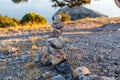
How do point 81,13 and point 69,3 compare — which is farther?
point 81,13

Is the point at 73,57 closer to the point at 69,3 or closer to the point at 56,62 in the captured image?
the point at 56,62

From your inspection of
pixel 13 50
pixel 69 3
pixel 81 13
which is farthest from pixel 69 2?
pixel 13 50

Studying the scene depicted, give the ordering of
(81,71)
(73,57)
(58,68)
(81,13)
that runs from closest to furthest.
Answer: (81,71), (58,68), (73,57), (81,13)

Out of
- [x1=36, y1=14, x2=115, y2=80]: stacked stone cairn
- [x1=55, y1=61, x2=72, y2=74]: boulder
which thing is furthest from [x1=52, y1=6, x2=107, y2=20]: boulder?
[x1=55, y1=61, x2=72, y2=74]: boulder

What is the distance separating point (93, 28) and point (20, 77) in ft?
26.4

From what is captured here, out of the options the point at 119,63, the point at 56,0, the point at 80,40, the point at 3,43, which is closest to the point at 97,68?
the point at 119,63

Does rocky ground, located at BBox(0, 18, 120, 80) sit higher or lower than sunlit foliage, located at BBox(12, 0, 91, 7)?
lower

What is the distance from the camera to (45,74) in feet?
25.6

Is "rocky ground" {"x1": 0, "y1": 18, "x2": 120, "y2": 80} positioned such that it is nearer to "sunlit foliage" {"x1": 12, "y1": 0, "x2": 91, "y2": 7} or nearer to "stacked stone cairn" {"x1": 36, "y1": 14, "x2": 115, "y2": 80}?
"stacked stone cairn" {"x1": 36, "y1": 14, "x2": 115, "y2": 80}

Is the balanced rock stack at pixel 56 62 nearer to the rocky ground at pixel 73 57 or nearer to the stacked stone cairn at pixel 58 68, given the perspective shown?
the stacked stone cairn at pixel 58 68

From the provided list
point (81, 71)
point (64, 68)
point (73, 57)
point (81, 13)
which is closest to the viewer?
point (81, 71)

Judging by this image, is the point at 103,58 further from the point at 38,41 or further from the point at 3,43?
the point at 3,43

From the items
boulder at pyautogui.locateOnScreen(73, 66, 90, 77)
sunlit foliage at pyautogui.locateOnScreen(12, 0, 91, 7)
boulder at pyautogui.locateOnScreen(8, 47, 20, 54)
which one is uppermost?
sunlit foliage at pyautogui.locateOnScreen(12, 0, 91, 7)

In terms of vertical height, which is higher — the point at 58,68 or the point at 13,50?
the point at 13,50
